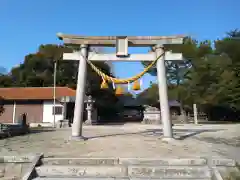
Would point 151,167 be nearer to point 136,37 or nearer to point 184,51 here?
point 136,37

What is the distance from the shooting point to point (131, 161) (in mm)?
5488

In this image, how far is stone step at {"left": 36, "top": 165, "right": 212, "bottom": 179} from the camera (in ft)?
16.8

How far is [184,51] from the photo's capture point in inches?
1193

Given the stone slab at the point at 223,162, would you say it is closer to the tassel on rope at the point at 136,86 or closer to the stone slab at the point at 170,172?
the stone slab at the point at 170,172

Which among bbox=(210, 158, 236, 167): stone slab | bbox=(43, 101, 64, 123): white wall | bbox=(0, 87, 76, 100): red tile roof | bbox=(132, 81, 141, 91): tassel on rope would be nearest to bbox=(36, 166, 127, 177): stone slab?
bbox=(210, 158, 236, 167): stone slab

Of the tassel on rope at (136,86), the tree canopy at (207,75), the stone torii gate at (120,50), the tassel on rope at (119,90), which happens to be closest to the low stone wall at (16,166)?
the stone torii gate at (120,50)

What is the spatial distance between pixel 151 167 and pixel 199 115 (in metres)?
36.8

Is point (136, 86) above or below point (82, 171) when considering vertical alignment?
above

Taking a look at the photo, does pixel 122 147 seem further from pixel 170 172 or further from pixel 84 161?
pixel 170 172

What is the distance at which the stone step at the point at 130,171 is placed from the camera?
202 inches

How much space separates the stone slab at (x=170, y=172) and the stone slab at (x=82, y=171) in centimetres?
27

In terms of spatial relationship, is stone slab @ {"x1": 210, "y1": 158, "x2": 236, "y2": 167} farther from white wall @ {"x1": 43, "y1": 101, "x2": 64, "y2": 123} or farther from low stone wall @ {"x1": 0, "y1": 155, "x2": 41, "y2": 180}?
white wall @ {"x1": 43, "y1": 101, "x2": 64, "y2": 123}

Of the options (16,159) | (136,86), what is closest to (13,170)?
(16,159)

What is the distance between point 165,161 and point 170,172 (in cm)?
34
